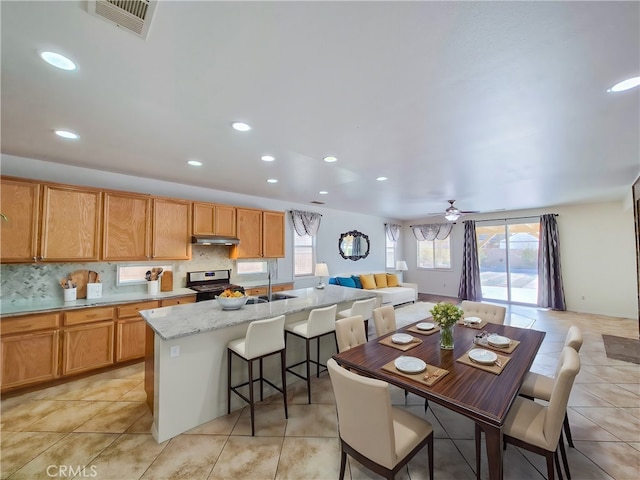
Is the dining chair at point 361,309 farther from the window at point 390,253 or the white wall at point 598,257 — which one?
the white wall at point 598,257

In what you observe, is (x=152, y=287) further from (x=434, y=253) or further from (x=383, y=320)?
(x=434, y=253)

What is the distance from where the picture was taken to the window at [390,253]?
28.7ft

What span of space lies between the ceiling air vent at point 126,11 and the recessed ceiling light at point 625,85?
277 centimetres

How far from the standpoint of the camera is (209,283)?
4.54 metres

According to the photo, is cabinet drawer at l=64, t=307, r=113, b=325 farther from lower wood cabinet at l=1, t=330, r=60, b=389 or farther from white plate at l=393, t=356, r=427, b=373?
white plate at l=393, t=356, r=427, b=373

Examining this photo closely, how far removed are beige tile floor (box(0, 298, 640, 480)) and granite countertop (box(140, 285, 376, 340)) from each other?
2.98 ft

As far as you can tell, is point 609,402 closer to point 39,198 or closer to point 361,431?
point 361,431

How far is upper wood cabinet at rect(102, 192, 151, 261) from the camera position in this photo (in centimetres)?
346

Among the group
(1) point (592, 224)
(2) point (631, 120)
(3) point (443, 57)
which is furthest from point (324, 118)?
(1) point (592, 224)

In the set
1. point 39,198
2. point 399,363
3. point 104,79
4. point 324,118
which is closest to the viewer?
point 104,79

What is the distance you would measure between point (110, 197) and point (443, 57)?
405cm

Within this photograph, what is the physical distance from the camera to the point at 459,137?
2520 mm

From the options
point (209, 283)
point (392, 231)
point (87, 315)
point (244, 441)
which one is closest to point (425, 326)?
point (244, 441)

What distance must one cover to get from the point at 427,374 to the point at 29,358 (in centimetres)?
395
